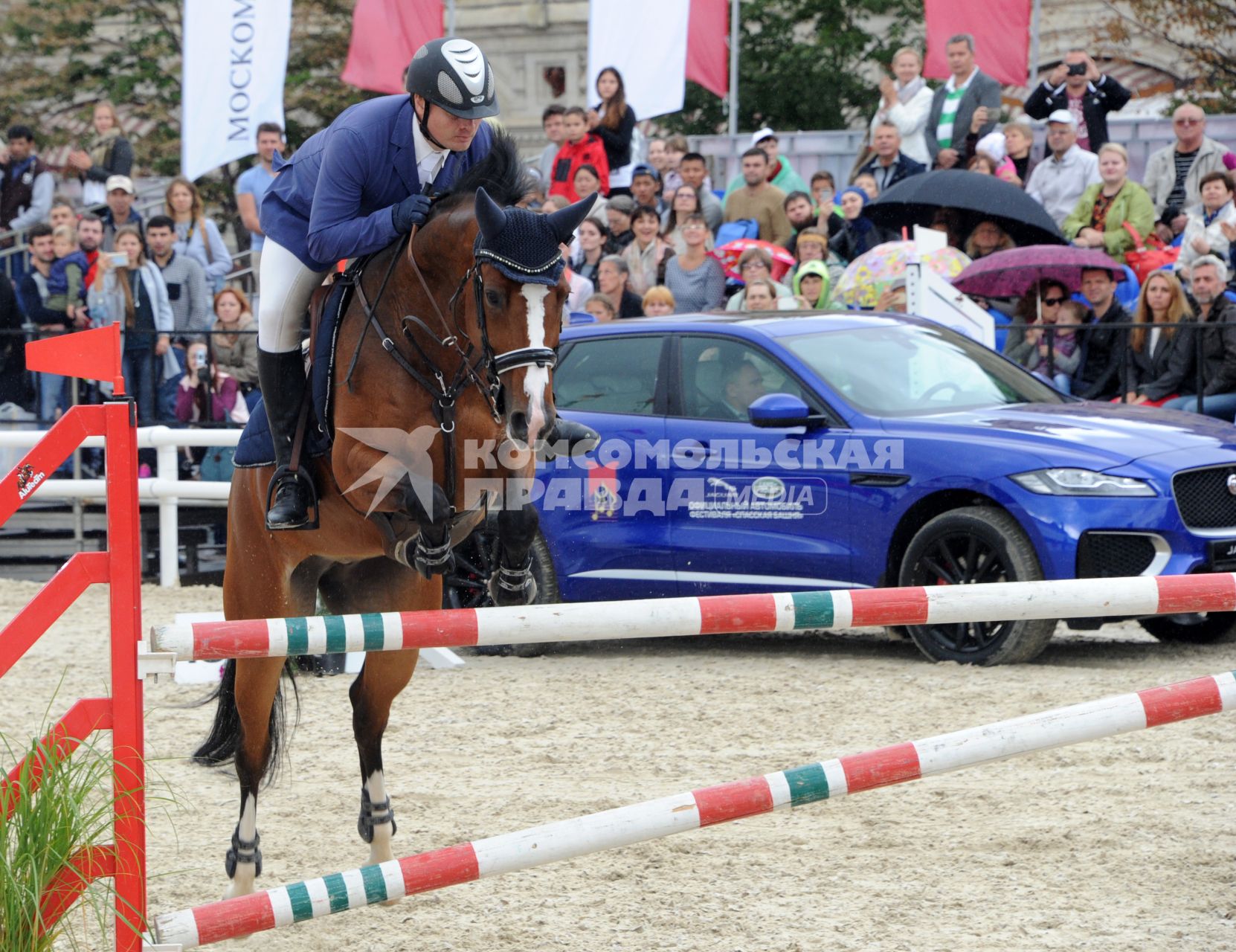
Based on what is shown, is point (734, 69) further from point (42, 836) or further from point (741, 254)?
point (42, 836)

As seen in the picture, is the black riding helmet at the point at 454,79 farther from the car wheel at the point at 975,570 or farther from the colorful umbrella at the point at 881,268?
the colorful umbrella at the point at 881,268

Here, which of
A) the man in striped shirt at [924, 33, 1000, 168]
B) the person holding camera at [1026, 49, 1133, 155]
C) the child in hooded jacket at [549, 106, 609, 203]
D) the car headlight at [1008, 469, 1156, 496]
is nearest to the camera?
the car headlight at [1008, 469, 1156, 496]

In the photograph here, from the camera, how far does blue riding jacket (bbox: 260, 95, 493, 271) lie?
5.16 m

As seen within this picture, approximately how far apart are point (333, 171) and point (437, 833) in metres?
2.24

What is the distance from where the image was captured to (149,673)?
3439mm

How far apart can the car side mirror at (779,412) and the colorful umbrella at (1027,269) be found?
9.94ft

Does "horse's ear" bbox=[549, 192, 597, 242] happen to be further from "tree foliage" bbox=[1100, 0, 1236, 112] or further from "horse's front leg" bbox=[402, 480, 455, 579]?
"tree foliage" bbox=[1100, 0, 1236, 112]

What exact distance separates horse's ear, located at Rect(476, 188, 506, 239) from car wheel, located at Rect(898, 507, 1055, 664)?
4.01 m

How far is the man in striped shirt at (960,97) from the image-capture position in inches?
540

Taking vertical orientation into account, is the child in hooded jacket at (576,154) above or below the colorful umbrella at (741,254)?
above

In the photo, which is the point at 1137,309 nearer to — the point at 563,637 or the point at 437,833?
the point at 437,833

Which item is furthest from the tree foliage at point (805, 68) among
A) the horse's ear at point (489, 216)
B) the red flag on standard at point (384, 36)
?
the horse's ear at point (489, 216)

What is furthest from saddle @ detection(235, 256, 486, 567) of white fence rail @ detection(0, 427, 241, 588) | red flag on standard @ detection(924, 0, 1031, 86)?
red flag on standard @ detection(924, 0, 1031, 86)

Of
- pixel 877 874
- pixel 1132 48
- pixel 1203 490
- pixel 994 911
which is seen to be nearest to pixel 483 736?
pixel 877 874
